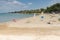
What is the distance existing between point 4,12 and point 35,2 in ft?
4.58

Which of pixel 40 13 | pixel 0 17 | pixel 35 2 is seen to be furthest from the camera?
pixel 0 17

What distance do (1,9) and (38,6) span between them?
1.64m

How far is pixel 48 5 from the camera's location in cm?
844

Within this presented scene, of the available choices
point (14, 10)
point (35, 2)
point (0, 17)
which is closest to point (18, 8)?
point (14, 10)
